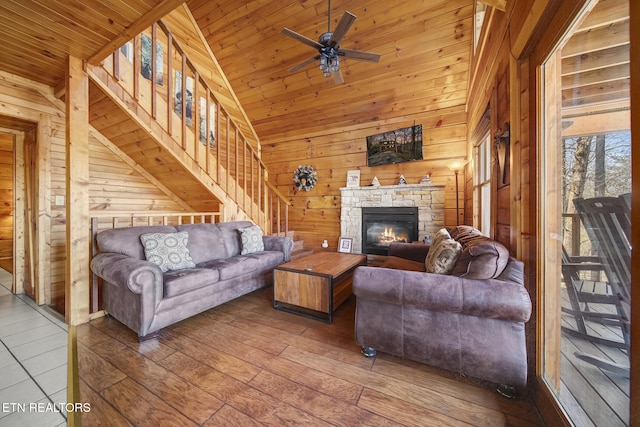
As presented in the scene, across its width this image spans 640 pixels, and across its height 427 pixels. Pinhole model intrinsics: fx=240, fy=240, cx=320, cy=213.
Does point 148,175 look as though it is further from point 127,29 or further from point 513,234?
point 513,234

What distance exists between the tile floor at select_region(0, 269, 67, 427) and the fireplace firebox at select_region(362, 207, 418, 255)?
3940 mm

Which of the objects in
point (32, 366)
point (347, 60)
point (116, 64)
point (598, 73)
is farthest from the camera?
point (347, 60)

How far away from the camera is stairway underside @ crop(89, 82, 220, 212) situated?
2.79m

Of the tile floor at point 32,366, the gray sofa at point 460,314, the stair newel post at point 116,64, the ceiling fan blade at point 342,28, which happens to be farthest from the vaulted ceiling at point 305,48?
the tile floor at point 32,366

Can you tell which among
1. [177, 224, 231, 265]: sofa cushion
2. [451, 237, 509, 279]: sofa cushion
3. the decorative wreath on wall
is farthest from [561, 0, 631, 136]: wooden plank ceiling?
the decorative wreath on wall

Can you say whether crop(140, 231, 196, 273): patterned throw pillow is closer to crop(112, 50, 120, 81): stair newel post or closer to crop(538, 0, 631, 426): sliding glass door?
crop(112, 50, 120, 81): stair newel post

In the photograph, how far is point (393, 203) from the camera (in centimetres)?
426

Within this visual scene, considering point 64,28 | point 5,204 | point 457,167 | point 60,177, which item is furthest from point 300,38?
point 5,204

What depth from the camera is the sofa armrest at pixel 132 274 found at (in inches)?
A: 71.7

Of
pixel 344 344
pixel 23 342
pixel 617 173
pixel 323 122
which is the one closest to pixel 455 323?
pixel 344 344

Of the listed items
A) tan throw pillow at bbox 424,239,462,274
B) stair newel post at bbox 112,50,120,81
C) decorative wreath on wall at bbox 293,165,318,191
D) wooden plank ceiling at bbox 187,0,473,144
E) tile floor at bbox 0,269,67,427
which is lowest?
tile floor at bbox 0,269,67,427

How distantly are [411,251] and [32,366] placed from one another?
A: 138 inches

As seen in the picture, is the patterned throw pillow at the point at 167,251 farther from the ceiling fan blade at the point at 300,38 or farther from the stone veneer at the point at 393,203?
the stone veneer at the point at 393,203

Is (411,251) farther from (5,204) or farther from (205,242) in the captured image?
(5,204)
